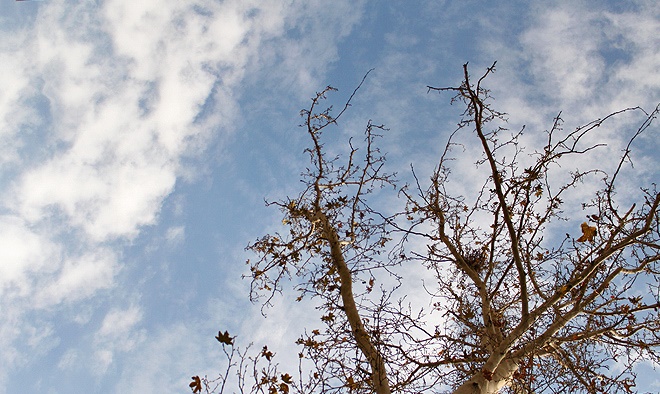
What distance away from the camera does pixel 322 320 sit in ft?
21.6

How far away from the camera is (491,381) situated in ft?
18.0

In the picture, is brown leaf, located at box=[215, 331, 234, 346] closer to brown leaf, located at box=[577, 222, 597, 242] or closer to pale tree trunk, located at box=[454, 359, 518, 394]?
pale tree trunk, located at box=[454, 359, 518, 394]

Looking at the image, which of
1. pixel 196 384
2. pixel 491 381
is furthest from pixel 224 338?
pixel 491 381

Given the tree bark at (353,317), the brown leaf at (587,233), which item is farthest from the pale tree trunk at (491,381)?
the brown leaf at (587,233)

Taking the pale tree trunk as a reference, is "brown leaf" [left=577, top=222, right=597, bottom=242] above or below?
above

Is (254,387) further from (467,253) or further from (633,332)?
(633,332)

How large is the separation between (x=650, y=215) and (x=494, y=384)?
2.69m

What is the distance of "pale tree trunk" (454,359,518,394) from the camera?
5.40m

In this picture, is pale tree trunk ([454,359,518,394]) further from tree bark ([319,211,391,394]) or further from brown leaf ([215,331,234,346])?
brown leaf ([215,331,234,346])

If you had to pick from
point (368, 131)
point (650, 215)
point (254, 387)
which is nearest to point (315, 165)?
point (368, 131)

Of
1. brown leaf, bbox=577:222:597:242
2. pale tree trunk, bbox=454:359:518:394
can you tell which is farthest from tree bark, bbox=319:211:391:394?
brown leaf, bbox=577:222:597:242

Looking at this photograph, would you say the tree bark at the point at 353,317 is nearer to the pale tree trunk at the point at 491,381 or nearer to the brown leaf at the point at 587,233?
the pale tree trunk at the point at 491,381

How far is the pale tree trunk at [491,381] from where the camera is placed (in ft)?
17.7

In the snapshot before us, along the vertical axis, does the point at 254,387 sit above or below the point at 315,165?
below
